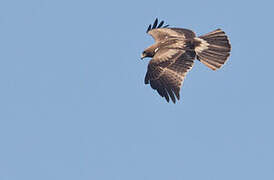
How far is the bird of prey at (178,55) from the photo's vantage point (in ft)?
57.3

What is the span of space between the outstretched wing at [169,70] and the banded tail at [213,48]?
43 cm

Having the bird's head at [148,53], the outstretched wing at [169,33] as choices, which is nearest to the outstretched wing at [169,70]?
the bird's head at [148,53]

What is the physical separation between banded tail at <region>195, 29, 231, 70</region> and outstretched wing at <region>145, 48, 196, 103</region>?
1.41 ft

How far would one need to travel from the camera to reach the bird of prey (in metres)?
17.5

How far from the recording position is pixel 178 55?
18.1 m

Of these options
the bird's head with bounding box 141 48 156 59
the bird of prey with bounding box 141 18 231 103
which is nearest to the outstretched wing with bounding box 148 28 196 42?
the bird of prey with bounding box 141 18 231 103

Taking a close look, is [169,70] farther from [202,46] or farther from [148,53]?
[148,53]

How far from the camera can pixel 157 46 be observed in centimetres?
1919

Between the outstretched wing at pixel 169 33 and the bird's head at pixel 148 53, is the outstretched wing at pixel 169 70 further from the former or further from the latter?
the outstretched wing at pixel 169 33

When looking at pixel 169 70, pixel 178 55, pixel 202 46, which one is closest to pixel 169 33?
pixel 202 46

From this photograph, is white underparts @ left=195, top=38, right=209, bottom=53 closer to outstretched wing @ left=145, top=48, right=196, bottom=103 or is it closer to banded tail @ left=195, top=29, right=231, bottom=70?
banded tail @ left=195, top=29, right=231, bottom=70

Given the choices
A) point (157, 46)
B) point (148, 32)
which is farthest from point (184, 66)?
point (148, 32)

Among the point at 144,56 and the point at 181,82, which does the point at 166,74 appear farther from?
the point at 144,56

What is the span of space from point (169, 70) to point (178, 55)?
20.7 inches
